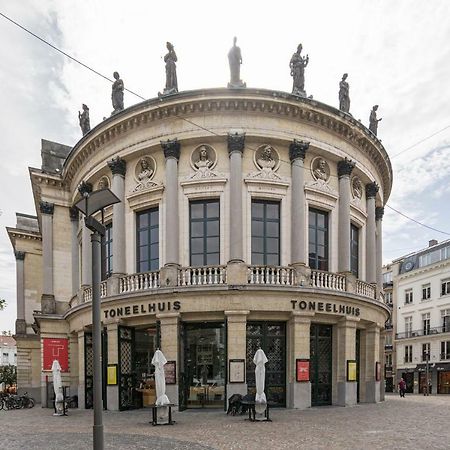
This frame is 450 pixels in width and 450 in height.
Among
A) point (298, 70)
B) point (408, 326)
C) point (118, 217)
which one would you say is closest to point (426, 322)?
point (408, 326)

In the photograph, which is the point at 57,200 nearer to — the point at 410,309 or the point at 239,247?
the point at 239,247

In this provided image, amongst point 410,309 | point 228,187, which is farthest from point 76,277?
point 410,309

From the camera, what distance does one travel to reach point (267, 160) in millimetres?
19141

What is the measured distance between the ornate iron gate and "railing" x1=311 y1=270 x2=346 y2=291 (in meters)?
8.63

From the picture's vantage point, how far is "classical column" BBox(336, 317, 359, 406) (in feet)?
60.9

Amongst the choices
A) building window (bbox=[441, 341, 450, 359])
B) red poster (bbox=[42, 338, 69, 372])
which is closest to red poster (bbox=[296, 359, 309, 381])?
red poster (bbox=[42, 338, 69, 372])

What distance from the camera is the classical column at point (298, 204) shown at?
18.5 m

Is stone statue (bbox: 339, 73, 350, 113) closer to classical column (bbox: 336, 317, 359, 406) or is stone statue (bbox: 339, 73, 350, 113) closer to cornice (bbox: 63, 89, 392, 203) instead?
cornice (bbox: 63, 89, 392, 203)

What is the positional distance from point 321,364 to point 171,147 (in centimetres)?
1153

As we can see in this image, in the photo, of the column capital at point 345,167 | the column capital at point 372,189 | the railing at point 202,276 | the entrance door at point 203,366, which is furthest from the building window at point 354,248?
the entrance door at point 203,366

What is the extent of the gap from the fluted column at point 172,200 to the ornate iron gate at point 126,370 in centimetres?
425

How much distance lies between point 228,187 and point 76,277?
11197 mm

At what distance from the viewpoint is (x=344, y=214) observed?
66.5 feet

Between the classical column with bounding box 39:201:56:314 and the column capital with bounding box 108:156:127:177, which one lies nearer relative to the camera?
the column capital with bounding box 108:156:127:177
